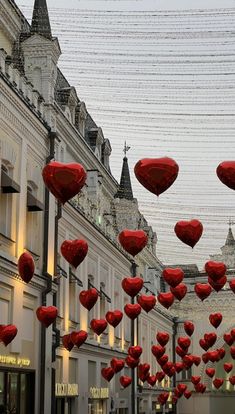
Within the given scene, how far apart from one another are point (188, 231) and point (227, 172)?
148 inches

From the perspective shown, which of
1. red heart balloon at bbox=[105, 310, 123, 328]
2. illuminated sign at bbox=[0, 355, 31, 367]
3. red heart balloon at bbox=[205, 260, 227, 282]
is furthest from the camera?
red heart balloon at bbox=[105, 310, 123, 328]

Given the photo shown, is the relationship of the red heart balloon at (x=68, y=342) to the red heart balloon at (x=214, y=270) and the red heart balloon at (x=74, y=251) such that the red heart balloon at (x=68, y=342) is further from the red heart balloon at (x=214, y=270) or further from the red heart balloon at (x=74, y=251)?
the red heart balloon at (x=74, y=251)

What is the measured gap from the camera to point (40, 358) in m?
23.9

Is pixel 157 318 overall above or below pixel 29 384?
above

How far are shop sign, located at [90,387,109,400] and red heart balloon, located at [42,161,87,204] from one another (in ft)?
61.2

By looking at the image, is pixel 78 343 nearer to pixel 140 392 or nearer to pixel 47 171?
pixel 47 171

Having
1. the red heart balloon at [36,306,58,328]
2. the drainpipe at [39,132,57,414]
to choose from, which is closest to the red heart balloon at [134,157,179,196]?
the red heart balloon at [36,306,58,328]

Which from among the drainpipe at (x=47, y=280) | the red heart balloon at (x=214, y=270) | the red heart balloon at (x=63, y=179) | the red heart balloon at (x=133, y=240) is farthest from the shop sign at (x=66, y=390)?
the red heart balloon at (x=63, y=179)

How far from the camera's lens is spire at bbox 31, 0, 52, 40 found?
26.2 meters

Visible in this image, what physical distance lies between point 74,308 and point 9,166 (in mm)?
9595

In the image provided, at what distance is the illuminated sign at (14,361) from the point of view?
822 inches

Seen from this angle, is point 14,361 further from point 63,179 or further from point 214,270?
point 63,179

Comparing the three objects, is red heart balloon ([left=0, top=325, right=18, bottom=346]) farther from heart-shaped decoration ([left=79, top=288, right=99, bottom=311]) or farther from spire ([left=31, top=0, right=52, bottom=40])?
spire ([left=31, top=0, right=52, bottom=40])

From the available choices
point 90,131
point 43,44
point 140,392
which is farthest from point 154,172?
point 140,392
